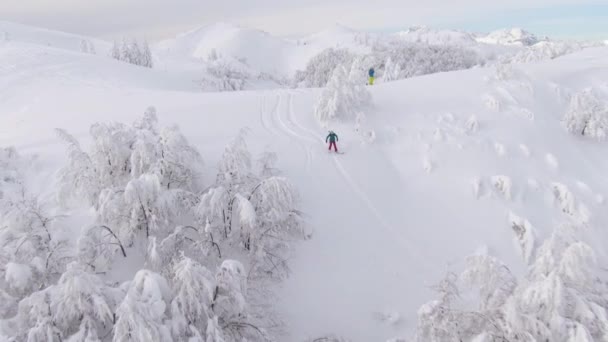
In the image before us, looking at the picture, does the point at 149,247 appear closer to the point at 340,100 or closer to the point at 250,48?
the point at 340,100

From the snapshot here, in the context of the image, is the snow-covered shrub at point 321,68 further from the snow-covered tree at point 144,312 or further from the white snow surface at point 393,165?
the snow-covered tree at point 144,312

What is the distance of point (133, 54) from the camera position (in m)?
68.2

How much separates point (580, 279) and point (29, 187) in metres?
15.1

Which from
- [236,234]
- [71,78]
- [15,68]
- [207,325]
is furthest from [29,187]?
[15,68]

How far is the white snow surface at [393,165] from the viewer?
11.2 meters

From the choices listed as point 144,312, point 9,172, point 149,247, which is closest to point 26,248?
point 149,247

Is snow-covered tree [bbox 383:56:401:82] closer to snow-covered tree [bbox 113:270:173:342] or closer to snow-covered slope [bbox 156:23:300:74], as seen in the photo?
snow-covered tree [bbox 113:270:173:342]

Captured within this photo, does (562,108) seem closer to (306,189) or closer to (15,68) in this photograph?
(306,189)

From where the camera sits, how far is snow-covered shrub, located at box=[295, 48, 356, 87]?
7469 cm

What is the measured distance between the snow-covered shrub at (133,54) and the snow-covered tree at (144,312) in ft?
222

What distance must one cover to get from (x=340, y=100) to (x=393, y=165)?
467cm

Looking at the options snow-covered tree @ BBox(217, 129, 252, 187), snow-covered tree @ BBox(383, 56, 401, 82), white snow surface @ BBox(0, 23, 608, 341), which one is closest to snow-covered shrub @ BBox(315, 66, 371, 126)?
white snow surface @ BBox(0, 23, 608, 341)

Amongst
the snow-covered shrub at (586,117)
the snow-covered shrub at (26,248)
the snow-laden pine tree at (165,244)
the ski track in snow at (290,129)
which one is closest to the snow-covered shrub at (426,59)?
the snow-covered shrub at (586,117)

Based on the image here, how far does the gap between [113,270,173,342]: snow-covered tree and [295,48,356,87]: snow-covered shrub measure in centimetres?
6789
